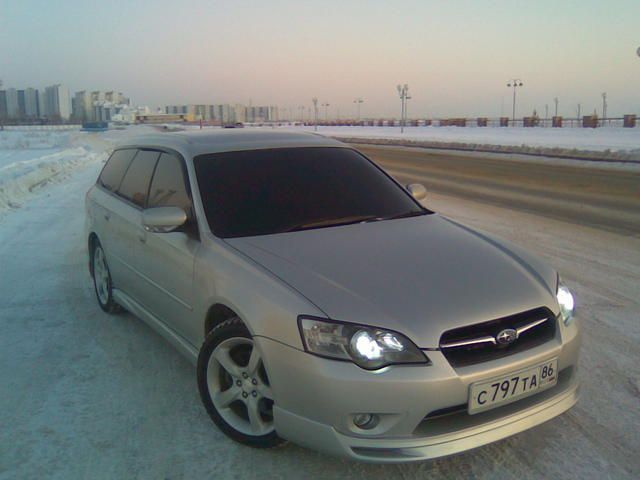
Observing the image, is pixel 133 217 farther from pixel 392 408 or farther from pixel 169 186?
pixel 392 408

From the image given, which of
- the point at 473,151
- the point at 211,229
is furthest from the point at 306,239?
the point at 473,151

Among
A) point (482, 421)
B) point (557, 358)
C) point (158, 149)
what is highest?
point (158, 149)

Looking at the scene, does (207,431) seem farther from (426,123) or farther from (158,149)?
(426,123)

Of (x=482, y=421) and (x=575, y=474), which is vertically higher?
(x=482, y=421)

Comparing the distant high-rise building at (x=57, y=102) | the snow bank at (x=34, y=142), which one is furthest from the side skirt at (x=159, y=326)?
the distant high-rise building at (x=57, y=102)

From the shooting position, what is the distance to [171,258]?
146 inches

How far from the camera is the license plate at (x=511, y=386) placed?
2.54m

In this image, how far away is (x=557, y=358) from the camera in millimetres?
2811

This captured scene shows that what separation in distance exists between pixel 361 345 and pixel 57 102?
20167 centimetres

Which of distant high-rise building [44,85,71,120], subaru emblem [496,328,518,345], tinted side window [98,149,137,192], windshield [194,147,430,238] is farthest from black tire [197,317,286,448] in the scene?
distant high-rise building [44,85,71,120]

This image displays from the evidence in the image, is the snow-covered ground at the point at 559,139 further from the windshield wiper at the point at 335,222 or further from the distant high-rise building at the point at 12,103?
the distant high-rise building at the point at 12,103

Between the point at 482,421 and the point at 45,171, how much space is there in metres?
17.0

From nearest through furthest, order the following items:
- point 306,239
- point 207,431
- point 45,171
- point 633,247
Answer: point 207,431 < point 306,239 < point 633,247 < point 45,171

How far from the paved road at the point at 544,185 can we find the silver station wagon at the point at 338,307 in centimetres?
621
